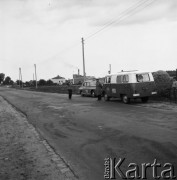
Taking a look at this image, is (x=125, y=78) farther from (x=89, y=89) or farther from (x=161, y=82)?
(x=89, y=89)

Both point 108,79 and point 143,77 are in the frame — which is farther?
point 108,79

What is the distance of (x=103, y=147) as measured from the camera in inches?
314

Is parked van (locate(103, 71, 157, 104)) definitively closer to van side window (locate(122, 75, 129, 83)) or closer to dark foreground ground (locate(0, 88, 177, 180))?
van side window (locate(122, 75, 129, 83))

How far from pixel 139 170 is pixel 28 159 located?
2.67 meters

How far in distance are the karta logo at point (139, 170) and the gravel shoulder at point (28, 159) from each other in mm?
780

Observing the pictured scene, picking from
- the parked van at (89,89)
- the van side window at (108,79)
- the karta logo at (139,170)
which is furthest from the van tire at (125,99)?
the karta logo at (139,170)

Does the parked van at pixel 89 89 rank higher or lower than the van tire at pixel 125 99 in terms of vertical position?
higher

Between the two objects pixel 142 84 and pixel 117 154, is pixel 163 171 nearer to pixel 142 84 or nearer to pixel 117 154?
pixel 117 154

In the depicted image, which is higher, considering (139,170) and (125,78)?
(125,78)

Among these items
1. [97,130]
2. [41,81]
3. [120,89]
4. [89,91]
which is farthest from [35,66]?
[97,130]

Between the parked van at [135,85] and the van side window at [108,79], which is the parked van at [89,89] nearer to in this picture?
the van side window at [108,79]

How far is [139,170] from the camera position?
19.3ft

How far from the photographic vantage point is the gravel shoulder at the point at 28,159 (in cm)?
600

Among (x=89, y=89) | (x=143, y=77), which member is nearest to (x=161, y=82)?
(x=143, y=77)
